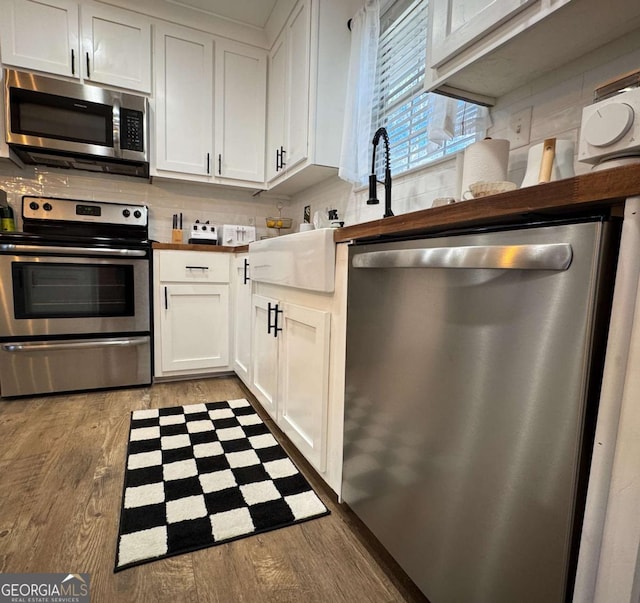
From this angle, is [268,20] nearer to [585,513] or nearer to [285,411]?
[285,411]

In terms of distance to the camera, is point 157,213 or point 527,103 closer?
point 527,103

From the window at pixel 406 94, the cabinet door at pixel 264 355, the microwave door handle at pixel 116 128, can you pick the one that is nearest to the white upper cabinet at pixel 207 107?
the microwave door handle at pixel 116 128

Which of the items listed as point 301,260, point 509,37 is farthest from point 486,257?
point 301,260

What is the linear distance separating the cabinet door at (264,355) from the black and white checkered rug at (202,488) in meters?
0.17

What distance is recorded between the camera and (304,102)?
2094 mm

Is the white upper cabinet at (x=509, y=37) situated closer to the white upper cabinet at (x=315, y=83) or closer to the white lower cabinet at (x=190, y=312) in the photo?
the white upper cabinet at (x=315, y=83)

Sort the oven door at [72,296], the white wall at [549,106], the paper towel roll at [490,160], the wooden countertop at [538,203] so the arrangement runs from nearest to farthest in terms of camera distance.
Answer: the wooden countertop at [538,203], the white wall at [549,106], the paper towel roll at [490,160], the oven door at [72,296]

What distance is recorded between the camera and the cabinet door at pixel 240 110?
2598 millimetres

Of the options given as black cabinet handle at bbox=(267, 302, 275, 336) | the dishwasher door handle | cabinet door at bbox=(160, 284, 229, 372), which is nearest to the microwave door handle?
cabinet door at bbox=(160, 284, 229, 372)

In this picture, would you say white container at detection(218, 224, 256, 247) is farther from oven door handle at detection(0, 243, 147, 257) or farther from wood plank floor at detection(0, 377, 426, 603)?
wood plank floor at detection(0, 377, 426, 603)

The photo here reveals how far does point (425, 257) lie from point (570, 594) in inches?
23.8

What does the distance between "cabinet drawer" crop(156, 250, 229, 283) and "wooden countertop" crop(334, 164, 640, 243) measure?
1864mm

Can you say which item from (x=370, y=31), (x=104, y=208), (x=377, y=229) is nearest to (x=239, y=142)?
(x=104, y=208)

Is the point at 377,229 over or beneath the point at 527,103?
beneath
